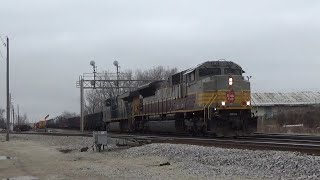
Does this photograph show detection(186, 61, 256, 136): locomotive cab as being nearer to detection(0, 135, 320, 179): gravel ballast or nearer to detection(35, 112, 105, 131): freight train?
detection(0, 135, 320, 179): gravel ballast

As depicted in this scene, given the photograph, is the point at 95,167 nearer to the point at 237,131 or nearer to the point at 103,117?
the point at 237,131

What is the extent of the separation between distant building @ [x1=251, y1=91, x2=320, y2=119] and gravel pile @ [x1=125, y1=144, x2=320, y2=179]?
5724 centimetres

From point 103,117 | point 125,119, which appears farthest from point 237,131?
point 103,117

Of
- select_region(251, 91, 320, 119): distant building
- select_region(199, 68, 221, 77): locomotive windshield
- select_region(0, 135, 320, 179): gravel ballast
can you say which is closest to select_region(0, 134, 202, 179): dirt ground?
select_region(0, 135, 320, 179): gravel ballast

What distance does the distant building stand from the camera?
2948 inches

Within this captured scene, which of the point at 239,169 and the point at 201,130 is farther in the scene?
the point at 201,130

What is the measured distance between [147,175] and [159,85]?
785 inches

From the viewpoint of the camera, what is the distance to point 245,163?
12.7 m

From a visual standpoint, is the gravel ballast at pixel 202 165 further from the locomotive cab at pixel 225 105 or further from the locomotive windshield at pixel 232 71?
the locomotive windshield at pixel 232 71

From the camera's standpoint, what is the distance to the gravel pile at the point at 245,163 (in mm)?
10719

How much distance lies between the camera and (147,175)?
1245 centimetres

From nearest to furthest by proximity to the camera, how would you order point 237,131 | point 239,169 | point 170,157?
point 239,169 → point 170,157 → point 237,131

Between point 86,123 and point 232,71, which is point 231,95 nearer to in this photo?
point 232,71

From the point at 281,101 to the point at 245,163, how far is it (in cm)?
6932
